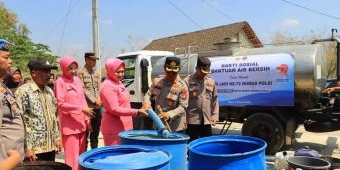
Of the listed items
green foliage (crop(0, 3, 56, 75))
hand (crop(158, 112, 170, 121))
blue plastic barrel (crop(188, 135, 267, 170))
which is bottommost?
blue plastic barrel (crop(188, 135, 267, 170))

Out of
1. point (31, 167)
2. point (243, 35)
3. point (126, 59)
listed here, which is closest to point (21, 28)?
point (243, 35)

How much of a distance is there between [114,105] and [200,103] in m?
1.15

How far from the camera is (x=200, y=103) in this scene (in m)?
4.48

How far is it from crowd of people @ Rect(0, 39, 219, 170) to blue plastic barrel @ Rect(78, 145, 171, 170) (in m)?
0.59

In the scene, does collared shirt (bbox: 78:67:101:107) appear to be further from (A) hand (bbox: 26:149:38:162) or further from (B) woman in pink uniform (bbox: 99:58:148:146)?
(A) hand (bbox: 26:149:38:162)

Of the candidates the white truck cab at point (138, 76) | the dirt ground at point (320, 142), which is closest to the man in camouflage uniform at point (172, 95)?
the dirt ground at point (320, 142)

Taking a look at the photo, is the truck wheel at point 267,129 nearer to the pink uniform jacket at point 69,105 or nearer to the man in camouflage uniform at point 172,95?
the man in camouflage uniform at point 172,95

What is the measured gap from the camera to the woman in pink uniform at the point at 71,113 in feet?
13.6

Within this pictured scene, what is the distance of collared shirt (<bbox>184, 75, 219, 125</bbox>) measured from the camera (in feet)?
14.7

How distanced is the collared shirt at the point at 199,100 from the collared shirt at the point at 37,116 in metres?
1.62

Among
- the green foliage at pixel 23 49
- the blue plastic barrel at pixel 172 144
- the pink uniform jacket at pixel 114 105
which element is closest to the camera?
the blue plastic barrel at pixel 172 144

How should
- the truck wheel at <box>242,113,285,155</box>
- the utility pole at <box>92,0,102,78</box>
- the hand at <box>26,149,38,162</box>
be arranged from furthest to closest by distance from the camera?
the utility pole at <box>92,0,102,78</box>
the truck wheel at <box>242,113,285,155</box>
the hand at <box>26,149,38,162</box>

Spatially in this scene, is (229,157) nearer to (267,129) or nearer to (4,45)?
(4,45)

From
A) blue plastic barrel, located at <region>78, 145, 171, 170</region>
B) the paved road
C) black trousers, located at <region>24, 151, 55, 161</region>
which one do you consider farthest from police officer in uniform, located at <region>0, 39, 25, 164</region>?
→ the paved road
